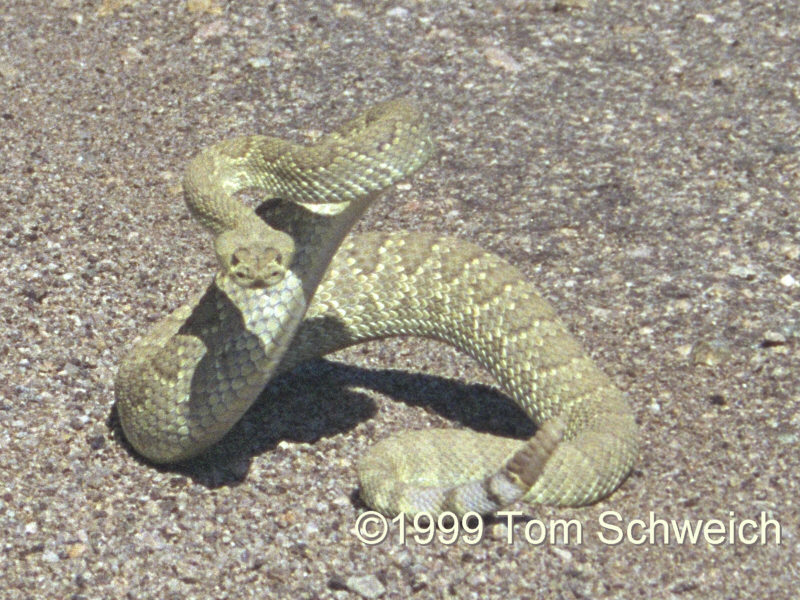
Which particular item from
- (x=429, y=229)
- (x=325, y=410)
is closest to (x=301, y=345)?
(x=325, y=410)

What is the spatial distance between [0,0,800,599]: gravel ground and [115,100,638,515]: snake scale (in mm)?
157

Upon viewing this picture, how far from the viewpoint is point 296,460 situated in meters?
4.76

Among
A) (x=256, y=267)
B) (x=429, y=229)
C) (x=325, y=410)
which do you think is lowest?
(x=325, y=410)

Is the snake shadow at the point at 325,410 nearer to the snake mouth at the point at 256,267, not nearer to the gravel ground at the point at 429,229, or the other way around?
the gravel ground at the point at 429,229

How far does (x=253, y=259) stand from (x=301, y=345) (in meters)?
1.21

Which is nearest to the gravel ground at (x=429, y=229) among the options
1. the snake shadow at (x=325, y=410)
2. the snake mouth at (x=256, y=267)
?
the snake shadow at (x=325, y=410)

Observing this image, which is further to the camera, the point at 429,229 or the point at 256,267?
the point at 429,229

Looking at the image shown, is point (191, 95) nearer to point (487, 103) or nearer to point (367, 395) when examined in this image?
point (487, 103)

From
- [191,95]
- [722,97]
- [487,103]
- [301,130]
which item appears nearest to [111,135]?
[191,95]

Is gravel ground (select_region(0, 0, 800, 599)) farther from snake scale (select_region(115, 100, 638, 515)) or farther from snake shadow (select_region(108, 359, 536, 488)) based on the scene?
snake scale (select_region(115, 100, 638, 515))

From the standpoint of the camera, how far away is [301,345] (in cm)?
542

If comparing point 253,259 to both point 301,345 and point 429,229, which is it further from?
point 429,229

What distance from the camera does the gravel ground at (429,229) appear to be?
4246 millimetres

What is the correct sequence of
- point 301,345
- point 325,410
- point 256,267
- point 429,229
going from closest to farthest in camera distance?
point 256,267, point 325,410, point 301,345, point 429,229
